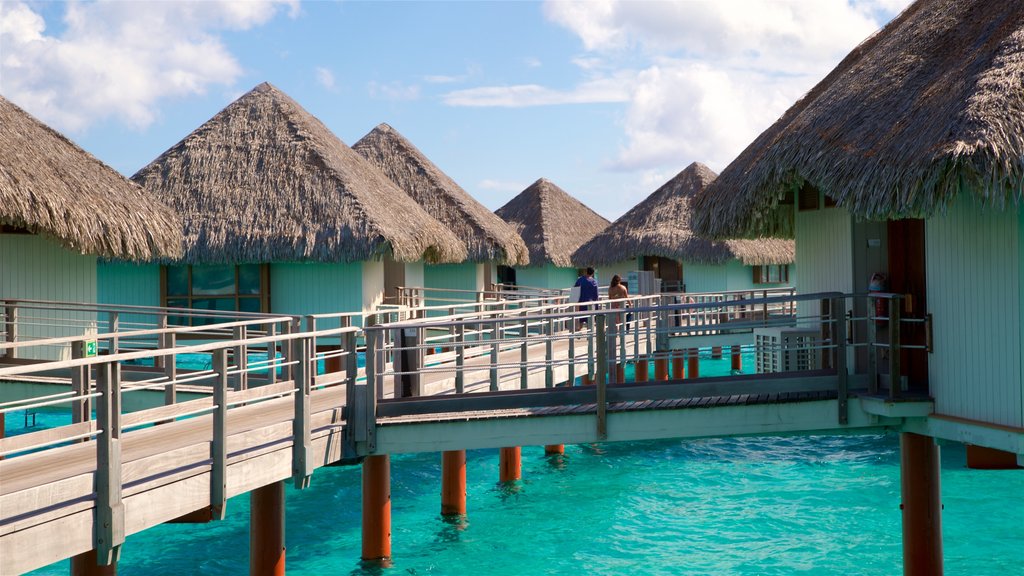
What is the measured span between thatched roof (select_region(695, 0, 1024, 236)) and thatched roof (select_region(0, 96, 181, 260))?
326 inches

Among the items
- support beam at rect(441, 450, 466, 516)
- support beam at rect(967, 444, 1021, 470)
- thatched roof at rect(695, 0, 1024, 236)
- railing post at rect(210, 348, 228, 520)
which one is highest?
thatched roof at rect(695, 0, 1024, 236)

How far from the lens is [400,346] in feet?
32.0

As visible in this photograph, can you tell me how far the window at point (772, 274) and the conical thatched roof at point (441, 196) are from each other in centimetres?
790

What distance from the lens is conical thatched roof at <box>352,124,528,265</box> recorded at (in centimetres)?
2559

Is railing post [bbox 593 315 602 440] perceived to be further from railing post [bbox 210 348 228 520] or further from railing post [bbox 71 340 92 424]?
railing post [bbox 71 340 92 424]

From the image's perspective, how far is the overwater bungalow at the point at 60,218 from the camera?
13.6 meters

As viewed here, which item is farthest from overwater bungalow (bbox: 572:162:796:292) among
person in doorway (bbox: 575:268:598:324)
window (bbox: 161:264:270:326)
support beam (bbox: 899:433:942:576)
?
support beam (bbox: 899:433:942:576)

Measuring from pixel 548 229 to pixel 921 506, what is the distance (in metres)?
27.1

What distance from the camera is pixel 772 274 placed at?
3247 centimetres

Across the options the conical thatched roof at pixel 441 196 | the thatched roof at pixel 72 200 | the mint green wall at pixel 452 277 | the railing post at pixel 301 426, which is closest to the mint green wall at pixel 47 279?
the thatched roof at pixel 72 200

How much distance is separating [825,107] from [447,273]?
1757 centimetres

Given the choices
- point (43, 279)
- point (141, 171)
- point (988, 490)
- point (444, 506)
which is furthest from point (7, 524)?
point (141, 171)

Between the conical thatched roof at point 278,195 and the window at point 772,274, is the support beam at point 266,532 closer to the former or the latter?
the conical thatched roof at point 278,195

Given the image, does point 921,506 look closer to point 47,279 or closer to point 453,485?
point 453,485
